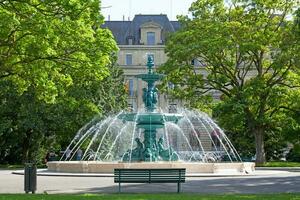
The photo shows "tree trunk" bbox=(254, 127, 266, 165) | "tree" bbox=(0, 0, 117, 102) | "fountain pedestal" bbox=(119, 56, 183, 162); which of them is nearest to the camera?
"tree" bbox=(0, 0, 117, 102)

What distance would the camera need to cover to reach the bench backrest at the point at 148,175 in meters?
18.8

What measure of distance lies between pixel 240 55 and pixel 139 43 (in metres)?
42.2

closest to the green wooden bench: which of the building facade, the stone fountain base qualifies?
the stone fountain base

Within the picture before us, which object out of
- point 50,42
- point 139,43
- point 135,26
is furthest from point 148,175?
point 135,26

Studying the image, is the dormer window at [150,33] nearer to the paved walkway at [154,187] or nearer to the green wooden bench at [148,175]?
the paved walkway at [154,187]

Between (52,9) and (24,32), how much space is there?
167 centimetres

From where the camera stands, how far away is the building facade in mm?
84938

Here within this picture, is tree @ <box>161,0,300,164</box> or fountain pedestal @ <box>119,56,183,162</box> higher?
tree @ <box>161,0,300,164</box>

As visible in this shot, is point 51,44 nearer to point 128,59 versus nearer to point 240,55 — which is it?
point 240,55

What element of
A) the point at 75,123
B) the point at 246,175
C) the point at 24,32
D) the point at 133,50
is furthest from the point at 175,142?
the point at 24,32

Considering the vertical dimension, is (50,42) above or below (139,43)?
below

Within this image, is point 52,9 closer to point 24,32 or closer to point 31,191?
point 24,32

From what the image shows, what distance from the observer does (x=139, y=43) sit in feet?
281

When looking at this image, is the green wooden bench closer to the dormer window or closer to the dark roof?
the dormer window
